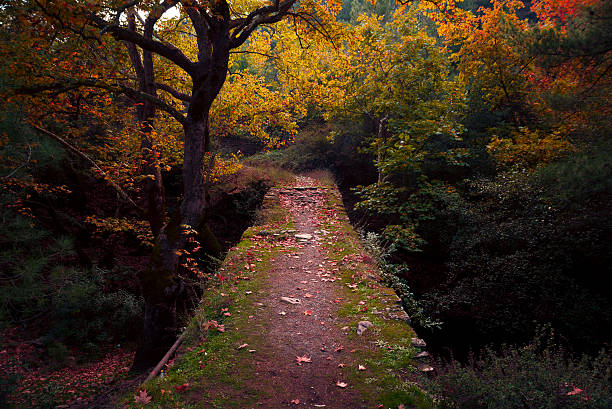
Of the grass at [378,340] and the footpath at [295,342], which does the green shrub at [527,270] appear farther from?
the footpath at [295,342]

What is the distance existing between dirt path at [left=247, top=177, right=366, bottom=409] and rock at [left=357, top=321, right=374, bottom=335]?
0.33ft

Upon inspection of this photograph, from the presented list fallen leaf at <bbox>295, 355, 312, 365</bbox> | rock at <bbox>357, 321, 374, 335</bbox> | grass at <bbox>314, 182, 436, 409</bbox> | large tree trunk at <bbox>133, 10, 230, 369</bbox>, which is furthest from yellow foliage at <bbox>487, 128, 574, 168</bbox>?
large tree trunk at <bbox>133, 10, 230, 369</bbox>

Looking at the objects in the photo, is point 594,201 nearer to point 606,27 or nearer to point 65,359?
point 606,27

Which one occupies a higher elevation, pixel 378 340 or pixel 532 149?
pixel 532 149

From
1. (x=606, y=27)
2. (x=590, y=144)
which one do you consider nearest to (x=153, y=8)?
(x=606, y=27)

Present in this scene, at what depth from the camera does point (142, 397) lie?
312cm

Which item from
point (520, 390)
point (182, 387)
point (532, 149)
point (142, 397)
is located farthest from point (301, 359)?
point (532, 149)

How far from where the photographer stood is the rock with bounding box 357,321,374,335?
169 inches

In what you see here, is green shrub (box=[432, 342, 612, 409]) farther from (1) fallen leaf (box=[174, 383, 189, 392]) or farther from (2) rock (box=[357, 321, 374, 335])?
(1) fallen leaf (box=[174, 383, 189, 392])

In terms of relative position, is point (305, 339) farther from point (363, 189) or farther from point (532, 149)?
point (532, 149)

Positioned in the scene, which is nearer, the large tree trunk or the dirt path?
the dirt path

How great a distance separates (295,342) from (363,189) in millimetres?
7803

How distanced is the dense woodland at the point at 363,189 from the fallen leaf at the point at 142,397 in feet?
7.84

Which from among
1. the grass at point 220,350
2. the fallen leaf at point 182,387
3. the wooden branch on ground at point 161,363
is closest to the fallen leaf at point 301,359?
the grass at point 220,350
